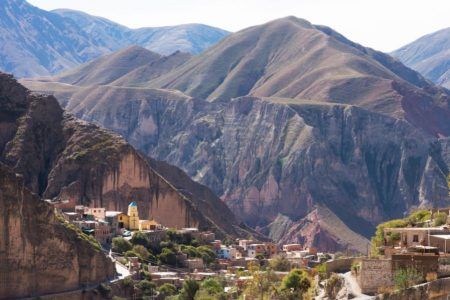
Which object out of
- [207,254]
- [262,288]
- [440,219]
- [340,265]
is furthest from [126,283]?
[340,265]

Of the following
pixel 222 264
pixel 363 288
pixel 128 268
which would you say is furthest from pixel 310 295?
pixel 222 264

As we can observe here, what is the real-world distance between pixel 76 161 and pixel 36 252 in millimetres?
59638

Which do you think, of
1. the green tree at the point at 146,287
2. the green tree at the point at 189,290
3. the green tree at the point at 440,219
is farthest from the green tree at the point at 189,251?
the green tree at the point at 440,219

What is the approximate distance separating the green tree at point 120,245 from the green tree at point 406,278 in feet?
267

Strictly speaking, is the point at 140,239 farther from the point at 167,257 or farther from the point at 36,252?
the point at 36,252

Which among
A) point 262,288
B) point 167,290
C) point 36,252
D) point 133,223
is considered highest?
point 133,223

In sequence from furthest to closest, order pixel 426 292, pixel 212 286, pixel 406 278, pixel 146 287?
pixel 146 287 → pixel 212 286 → pixel 406 278 → pixel 426 292

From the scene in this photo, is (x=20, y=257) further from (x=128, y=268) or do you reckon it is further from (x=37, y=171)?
(x=37, y=171)

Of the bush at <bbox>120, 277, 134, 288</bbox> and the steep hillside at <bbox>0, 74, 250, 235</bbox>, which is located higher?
the steep hillside at <bbox>0, 74, 250, 235</bbox>

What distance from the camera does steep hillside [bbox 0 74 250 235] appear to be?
529 feet

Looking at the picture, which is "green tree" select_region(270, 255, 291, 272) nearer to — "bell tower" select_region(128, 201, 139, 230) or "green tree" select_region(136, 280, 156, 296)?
"green tree" select_region(136, 280, 156, 296)

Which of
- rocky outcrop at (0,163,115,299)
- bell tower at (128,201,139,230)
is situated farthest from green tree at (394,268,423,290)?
bell tower at (128,201,139,230)

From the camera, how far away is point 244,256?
14838 centimetres

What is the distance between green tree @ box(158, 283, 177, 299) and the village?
43 centimetres
